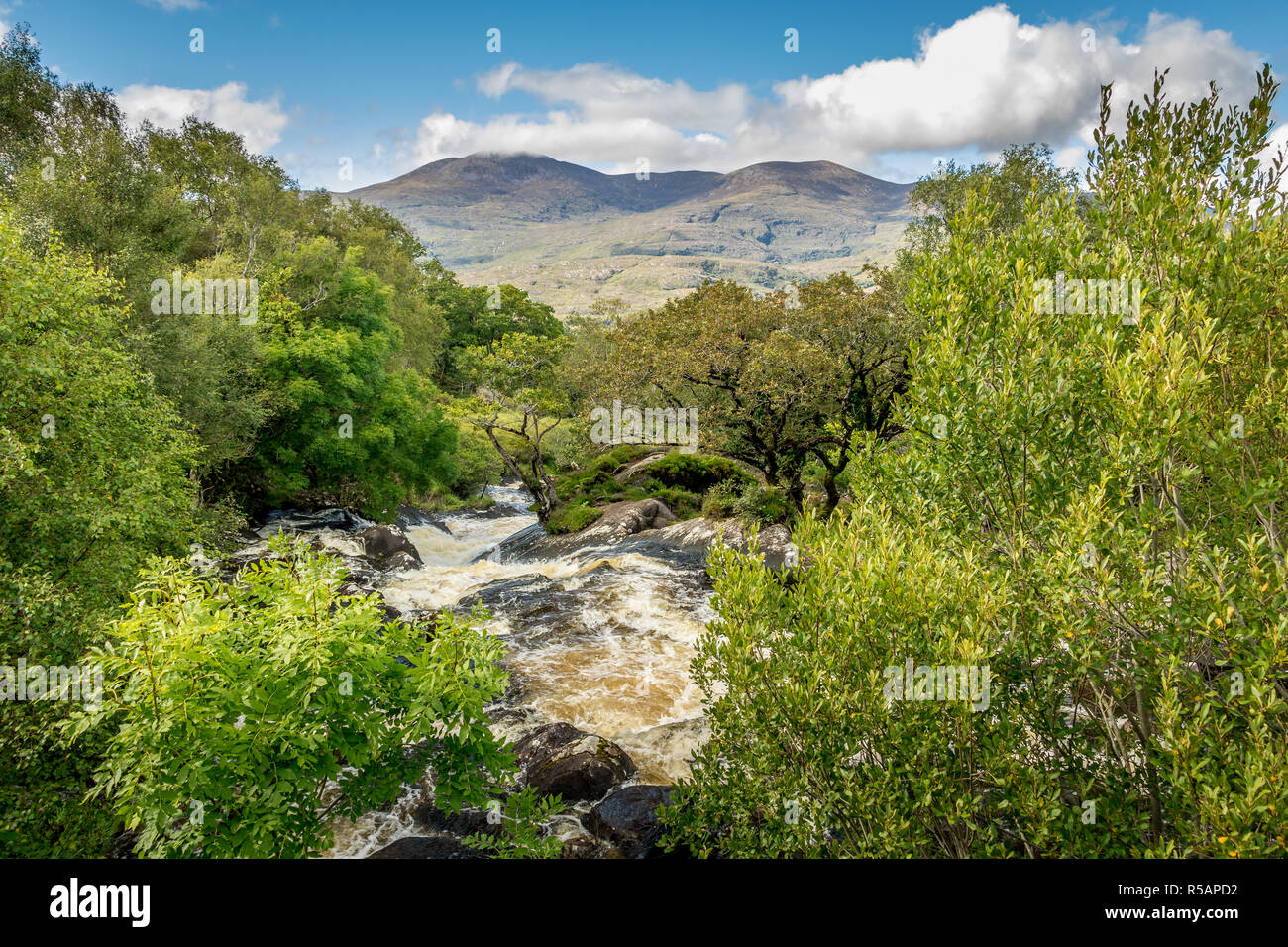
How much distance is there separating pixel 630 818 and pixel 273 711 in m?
7.85

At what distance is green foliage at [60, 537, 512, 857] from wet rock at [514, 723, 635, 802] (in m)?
6.13

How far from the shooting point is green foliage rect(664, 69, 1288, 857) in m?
5.64

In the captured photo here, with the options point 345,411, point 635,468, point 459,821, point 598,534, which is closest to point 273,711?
point 459,821

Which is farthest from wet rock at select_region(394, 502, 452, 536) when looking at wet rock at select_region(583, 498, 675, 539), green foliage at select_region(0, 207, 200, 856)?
green foliage at select_region(0, 207, 200, 856)

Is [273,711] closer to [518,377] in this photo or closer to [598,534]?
[598,534]

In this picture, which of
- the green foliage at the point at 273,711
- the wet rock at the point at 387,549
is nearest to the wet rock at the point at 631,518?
the wet rock at the point at 387,549

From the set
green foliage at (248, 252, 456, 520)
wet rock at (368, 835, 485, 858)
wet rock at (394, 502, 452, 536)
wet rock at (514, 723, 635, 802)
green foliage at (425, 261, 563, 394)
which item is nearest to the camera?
wet rock at (368, 835, 485, 858)

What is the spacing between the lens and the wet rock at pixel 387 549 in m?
32.2

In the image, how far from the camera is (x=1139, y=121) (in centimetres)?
830

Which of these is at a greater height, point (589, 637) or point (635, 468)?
point (635, 468)

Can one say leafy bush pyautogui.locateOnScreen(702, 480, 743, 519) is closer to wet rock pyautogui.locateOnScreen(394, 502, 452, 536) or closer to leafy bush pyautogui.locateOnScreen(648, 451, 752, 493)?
leafy bush pyautogui.locateOnScreen(648, 451, 752, 493)

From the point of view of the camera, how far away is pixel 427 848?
12.1 m
